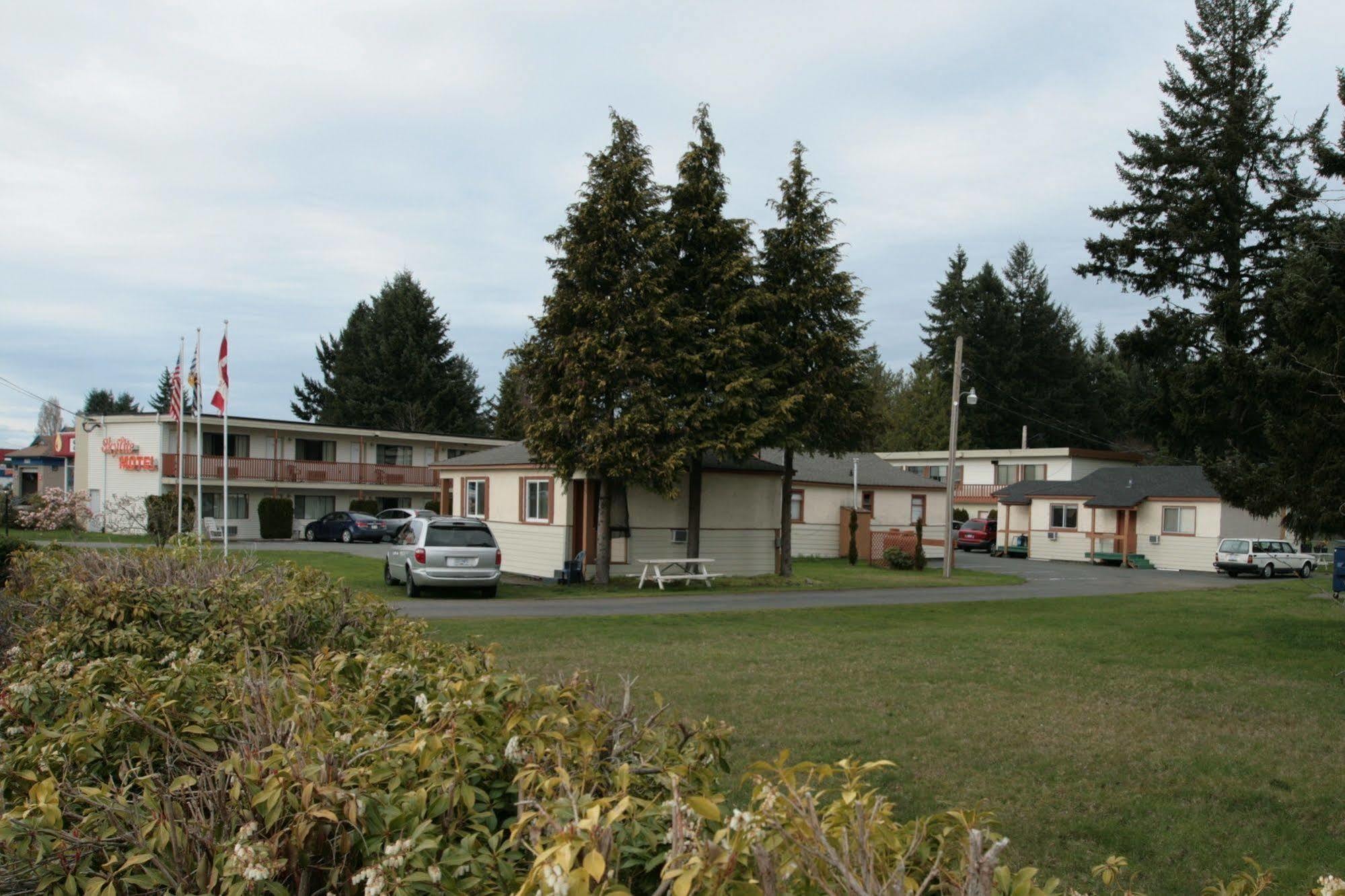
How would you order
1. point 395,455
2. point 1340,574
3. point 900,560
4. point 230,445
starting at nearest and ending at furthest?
point 1340,574, point 900,560, point 230,445, point 395,455

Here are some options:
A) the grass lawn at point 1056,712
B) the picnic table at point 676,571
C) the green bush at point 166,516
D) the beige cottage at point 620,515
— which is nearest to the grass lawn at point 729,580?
the picnic table at point 676,571

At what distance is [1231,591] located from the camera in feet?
94.7

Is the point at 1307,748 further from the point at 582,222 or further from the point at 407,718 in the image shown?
the point at 582,222

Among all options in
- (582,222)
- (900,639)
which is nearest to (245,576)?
(900,639)

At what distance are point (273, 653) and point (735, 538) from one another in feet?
79.8

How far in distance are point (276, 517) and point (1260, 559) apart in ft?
134

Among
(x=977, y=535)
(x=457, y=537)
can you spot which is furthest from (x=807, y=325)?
(x=977, y=535)

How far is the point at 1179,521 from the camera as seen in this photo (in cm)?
4262

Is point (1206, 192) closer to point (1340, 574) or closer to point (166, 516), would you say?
point (1340, 574)

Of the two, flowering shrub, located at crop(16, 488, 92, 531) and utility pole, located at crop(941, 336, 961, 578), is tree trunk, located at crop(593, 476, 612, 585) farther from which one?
flowering shrub, located at crop(16, 488, 92, 531)

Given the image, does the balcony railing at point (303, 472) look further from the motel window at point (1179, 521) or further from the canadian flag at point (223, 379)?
the motel window at point (1179, 521)

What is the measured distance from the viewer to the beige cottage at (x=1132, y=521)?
41812mm

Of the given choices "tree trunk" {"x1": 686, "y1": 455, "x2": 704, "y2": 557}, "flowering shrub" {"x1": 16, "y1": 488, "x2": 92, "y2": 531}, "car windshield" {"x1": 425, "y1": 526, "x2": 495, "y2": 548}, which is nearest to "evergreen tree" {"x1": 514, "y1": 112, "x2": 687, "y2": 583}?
"tree trunk" {"x1": 686, "y1": 455, "x2": 704, "y2": 557}

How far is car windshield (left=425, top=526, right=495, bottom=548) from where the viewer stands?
2144cm
